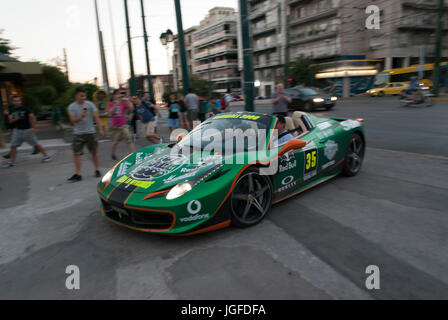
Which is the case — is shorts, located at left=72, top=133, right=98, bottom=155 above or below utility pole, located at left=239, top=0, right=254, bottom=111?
below

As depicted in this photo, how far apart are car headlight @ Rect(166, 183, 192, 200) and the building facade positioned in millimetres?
50494

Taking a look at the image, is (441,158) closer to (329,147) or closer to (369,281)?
(329,147)

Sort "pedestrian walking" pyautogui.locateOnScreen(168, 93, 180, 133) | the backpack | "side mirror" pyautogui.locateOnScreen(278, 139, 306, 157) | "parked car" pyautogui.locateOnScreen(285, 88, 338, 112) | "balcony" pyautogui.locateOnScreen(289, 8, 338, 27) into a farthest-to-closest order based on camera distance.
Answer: "balcony" pyautogui.locateOnScreen(289, 8, 338, 27) → "parked car" pyautogui.locateOnScreen(285, 88, 338, 112) → the backpack → "pedestrian walking" pyautogui.locateOnScreen(168, 93, 180, 133) → "side mirror" pyautogui.locateOnScreen(278, 139, 306, 157)

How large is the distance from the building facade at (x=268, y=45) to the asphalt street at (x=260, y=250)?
49358 mm

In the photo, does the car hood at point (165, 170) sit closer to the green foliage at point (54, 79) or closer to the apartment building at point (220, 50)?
the green foliage at point (54, 79)

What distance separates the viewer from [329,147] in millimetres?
4820

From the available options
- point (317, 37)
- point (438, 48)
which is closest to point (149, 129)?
point (438, 48)

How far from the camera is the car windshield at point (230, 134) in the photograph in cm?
406

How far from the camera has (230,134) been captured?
4258 millimetres

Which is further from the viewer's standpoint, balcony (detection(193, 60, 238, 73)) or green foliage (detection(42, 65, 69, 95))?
balcony (detection(193, 60, 238, 73))

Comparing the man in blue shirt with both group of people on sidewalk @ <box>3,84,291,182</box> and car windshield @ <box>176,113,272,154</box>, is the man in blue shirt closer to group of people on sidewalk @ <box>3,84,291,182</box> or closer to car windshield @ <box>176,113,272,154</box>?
group of people on sidewalk @ <box>3,84,291,182</box>

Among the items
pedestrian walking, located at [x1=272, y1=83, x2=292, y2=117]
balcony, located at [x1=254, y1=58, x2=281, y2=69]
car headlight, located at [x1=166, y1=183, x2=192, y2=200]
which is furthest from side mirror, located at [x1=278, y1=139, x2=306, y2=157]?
balcony, located at [x1=254, y1=58, x2=281, y2=69]

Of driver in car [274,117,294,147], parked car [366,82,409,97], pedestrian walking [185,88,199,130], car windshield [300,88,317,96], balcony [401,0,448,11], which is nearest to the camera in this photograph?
driver in car [274,117,294,147]

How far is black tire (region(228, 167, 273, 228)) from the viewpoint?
11.6 ft
